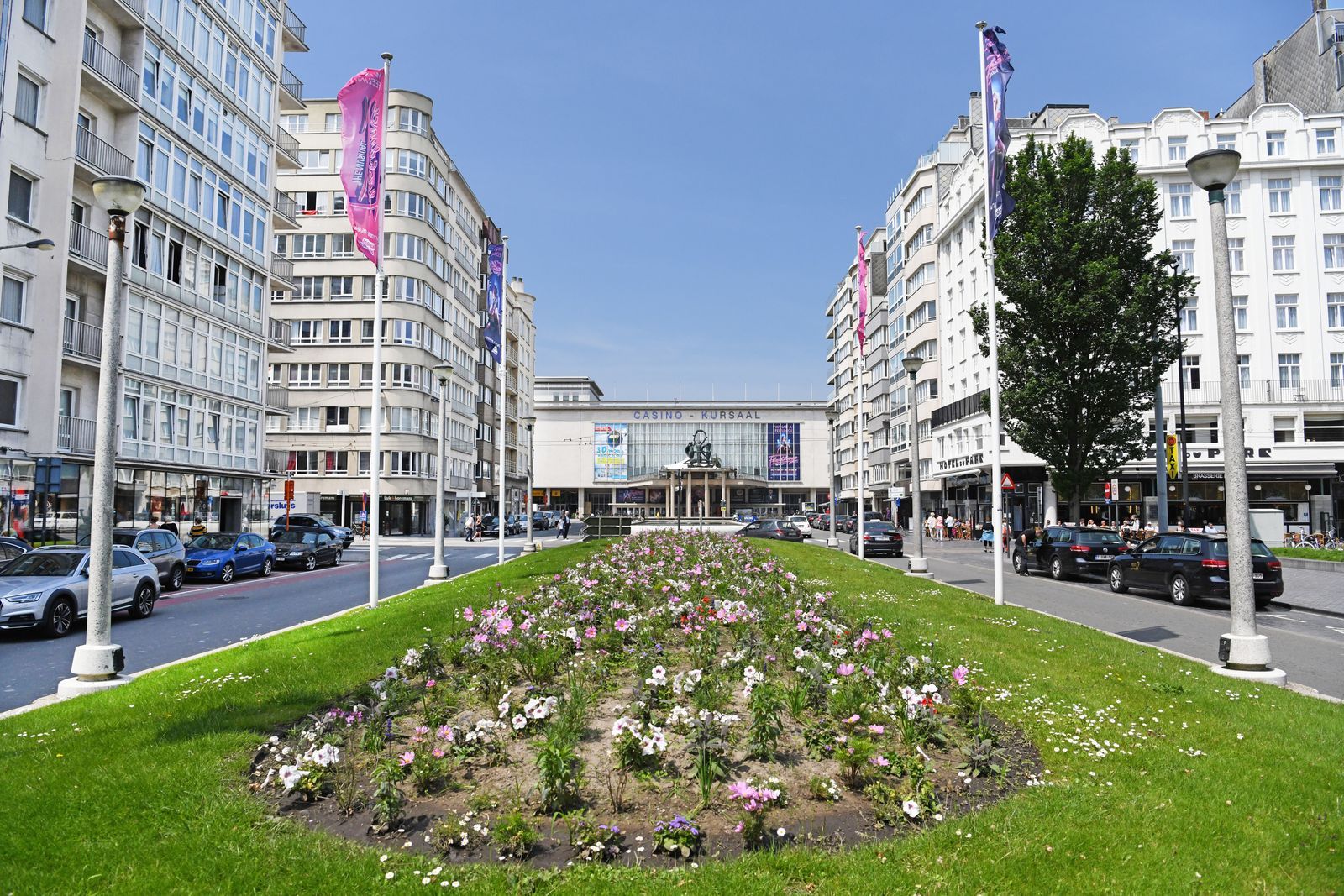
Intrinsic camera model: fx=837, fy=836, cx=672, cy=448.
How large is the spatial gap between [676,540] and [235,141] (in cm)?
3000

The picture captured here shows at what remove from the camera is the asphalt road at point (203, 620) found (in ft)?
36.6

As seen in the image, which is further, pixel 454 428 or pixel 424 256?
pixel 454 428

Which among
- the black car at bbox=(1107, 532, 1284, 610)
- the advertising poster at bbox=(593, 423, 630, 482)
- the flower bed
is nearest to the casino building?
the advertising poster at bbox=(593, 423, 630, 482)

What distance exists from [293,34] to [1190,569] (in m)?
48.3

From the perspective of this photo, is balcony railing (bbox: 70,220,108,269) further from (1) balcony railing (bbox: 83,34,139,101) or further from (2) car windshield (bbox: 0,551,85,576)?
(2) car windshield (bbox: 0,551,85,576)

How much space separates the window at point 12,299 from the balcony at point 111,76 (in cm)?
788

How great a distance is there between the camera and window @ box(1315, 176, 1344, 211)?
50188 mm

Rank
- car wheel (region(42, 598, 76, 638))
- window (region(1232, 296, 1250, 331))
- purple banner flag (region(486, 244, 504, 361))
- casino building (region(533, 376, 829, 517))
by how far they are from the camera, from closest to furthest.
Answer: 1. car wheel (region(42, 598, 76, 638))
2. purple banner flag (region(486, 244, 504, 361))
3. window (region(1232, 296, 1250, 331))
4. casino building (region(533, 376, 829, 517))

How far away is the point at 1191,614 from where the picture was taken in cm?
1802

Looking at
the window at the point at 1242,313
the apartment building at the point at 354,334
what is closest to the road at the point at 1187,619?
the window at the point at 1242,313

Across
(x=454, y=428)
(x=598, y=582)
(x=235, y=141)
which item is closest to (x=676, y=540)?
(x=598, y=582)

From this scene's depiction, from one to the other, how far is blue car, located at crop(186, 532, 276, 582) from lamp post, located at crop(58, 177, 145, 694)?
57.6ft

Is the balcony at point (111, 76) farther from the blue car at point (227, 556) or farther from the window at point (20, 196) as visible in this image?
the blue car at point (227, 556)

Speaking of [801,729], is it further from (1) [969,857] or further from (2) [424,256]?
(2) [424,256]
